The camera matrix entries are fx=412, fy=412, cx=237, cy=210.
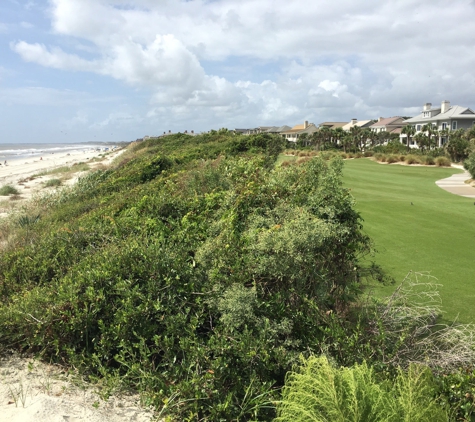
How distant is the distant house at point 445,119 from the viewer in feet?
213

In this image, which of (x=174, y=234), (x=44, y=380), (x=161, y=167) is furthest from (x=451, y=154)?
(x=44, y=380)

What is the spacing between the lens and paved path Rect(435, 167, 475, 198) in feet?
74.2

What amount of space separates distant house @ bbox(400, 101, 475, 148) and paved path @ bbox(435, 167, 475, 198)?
32593mm

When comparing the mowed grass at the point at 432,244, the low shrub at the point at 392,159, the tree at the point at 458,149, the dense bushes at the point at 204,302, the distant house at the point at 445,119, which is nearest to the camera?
the dense bushes at the point at 204,302

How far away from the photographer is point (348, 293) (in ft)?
17.4

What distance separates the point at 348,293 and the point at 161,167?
12.0 m

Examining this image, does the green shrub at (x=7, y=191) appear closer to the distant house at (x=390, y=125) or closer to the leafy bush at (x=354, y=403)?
the leafy bush at (x=354, y=403)

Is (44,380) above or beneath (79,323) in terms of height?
beneath

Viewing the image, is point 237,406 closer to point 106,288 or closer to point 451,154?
point 106,288

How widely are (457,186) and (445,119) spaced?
4823 cm

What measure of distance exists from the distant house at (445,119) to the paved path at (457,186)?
32.6 meters

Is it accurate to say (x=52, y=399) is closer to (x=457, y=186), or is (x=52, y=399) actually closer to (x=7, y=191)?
(x=7, y=191)

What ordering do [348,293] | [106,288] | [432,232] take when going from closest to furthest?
[106,288] → [348,293] → [432,232]

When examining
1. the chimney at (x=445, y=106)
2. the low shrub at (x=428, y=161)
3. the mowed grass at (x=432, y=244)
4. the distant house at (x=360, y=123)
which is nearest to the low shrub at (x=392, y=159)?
the low shrub at (x=428, y=161)
